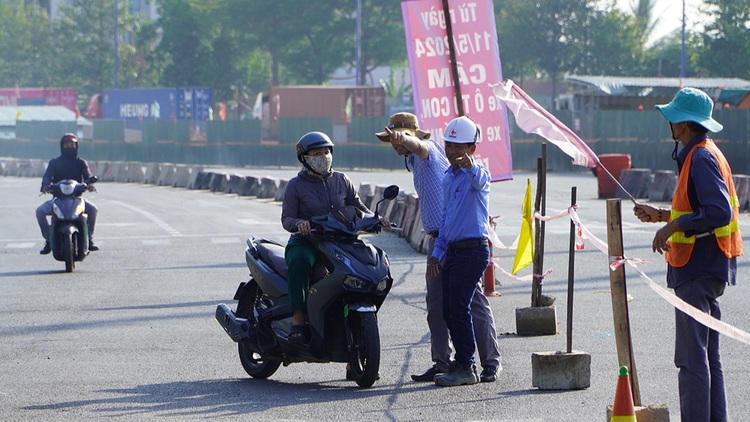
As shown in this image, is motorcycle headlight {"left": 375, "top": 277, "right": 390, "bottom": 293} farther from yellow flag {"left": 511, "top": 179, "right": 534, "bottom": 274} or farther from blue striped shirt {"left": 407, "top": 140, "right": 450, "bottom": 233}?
yellow flag {"left": 511, "top": 179, "right": 534, "bottom": 274}

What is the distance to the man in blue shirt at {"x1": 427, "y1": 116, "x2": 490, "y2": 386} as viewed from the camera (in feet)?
29.3

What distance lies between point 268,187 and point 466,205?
90.3 ft

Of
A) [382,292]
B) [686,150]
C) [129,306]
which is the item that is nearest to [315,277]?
[382,292]

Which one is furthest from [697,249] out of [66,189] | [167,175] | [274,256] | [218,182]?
[167,175]

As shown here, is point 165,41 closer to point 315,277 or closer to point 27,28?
point 27,28

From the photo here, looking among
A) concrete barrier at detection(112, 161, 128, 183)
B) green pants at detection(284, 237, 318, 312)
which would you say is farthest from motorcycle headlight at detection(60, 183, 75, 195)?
concrete barrier at detection(112, 161, 128, 183)

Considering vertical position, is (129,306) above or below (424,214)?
below

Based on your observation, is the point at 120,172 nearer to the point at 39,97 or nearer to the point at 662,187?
the point at 662,187

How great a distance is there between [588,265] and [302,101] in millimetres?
46006

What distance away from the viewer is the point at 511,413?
813 centimetres

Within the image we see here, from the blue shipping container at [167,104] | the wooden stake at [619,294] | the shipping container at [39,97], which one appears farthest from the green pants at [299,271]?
the shipping container at [39,97]

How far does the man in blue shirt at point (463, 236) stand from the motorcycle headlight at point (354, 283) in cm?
57

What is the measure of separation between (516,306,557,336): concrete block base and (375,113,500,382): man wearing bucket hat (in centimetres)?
186

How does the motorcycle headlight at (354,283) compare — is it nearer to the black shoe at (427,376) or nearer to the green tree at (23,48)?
the black shoe at (427,376)
